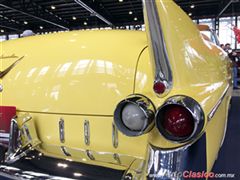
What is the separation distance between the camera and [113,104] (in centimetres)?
142

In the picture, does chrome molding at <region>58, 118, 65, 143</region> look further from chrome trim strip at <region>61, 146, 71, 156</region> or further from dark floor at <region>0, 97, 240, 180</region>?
dark floor at <region>0, 97, 240, 180</region>

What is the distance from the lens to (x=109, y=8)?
16.6 metres

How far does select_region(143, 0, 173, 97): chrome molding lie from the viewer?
1087mm

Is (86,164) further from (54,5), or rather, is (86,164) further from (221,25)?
(221,25)

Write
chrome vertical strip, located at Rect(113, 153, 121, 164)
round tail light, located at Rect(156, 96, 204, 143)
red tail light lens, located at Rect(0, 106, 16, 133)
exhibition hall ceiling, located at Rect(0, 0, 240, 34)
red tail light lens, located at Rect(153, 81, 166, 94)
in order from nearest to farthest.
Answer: round tail light, located at Rect(156, 96, 204, 143)
red tail light lens, located at Rect(153, 81, 166, 94)
chrome vertical strip, located at Rect(113, 153, 121, 164)
red tail light lens, located at Rect(0, 106, 16, 133)
exhibition hall ceiling, located at Rect(0, 0, 240, 34)

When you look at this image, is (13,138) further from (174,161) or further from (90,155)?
(174,161)

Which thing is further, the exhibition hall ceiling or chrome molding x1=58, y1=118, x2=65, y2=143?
the exhibition hall ceiling

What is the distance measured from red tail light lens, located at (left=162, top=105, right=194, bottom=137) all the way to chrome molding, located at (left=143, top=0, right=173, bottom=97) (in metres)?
0.09

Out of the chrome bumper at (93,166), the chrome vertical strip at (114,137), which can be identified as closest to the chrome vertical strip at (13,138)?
the chrome bumper at (93,166)

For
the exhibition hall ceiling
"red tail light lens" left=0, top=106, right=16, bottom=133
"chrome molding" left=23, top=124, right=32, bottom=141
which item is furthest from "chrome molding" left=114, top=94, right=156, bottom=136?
the exhibition hall ceiling

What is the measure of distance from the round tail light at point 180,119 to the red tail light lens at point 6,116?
889 mm

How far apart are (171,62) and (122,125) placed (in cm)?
33

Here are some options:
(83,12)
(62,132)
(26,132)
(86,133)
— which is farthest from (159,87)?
(83,12)

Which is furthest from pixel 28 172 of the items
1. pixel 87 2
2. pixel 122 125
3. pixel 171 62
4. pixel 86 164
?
pixel 87 2
